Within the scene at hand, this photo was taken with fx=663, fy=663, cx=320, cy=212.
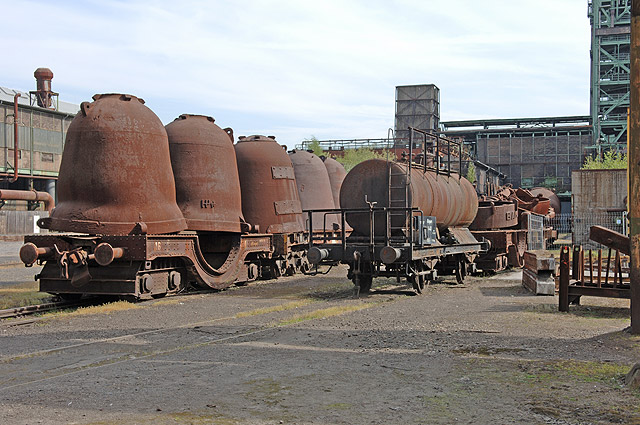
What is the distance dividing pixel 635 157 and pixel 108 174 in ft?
31.8

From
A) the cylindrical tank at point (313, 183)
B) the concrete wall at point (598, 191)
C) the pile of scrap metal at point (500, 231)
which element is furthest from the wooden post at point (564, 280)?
the concrete wall at point (598, 191)

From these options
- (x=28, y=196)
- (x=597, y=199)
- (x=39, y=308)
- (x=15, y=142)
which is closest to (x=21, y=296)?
(x=39, y=308)

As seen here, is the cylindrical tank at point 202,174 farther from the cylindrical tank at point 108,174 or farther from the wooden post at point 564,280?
the wooden post at point 564,280

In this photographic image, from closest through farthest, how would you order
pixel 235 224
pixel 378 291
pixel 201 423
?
pixel 201 423 < pixel 378 291 < pixel 235 224

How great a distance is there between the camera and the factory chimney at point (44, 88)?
152 ft

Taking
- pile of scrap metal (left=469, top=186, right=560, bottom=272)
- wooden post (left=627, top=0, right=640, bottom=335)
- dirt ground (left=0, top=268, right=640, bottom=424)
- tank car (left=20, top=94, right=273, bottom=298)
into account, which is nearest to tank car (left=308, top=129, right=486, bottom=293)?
dirt ground (left=0, top=268, right=640, bottom=424)

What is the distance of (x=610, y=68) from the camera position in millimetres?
72750

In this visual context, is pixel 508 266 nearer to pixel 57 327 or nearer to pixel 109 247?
pixel 109 247

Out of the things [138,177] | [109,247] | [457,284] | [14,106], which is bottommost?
[457,284]

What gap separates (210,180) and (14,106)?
2960 cm

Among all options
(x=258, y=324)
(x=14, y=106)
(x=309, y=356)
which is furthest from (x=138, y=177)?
(x=14, y=106)

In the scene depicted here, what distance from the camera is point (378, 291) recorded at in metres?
15.4

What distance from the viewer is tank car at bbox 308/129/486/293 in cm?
1420

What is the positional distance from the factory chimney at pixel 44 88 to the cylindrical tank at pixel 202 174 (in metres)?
34.3
